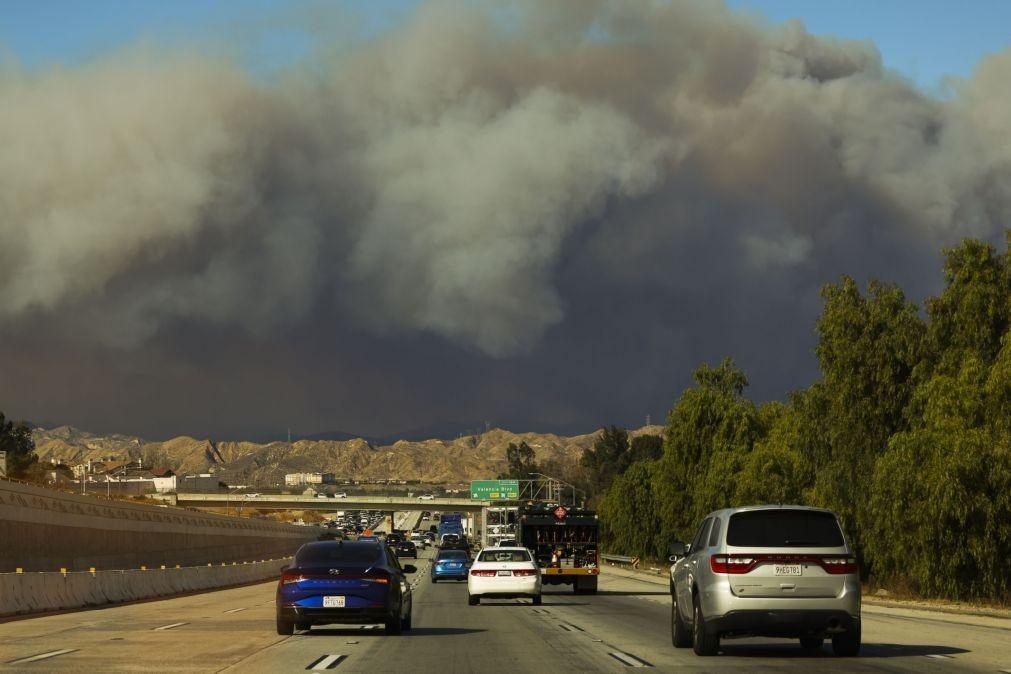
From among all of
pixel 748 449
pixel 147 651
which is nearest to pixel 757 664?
pixel 147 651

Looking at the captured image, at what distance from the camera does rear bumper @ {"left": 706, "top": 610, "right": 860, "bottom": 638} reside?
18766 millimetres

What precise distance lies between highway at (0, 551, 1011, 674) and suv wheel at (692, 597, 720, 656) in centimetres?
17

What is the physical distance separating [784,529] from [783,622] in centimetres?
135

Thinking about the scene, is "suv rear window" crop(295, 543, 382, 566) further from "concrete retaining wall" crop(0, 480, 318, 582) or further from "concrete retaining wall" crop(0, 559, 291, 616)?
"concrete retaining wall" crop(0, 480, 318, 582)

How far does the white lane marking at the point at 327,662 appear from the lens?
17.9 metres

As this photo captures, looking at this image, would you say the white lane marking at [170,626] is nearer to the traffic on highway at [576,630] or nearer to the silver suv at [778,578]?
the traffic on highway at [576,630]

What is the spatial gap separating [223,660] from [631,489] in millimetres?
96530

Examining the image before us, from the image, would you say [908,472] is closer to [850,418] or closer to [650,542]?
[850,418]

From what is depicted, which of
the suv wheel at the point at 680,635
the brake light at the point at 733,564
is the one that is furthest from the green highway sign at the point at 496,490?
the brake light at the point at 733,564

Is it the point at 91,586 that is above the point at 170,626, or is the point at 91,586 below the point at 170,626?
above

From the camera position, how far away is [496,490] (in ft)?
580

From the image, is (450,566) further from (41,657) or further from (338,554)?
(41,657)

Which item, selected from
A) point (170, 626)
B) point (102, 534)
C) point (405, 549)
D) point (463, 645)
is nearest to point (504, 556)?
point (170, 626)

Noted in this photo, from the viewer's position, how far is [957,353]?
1918 inches
